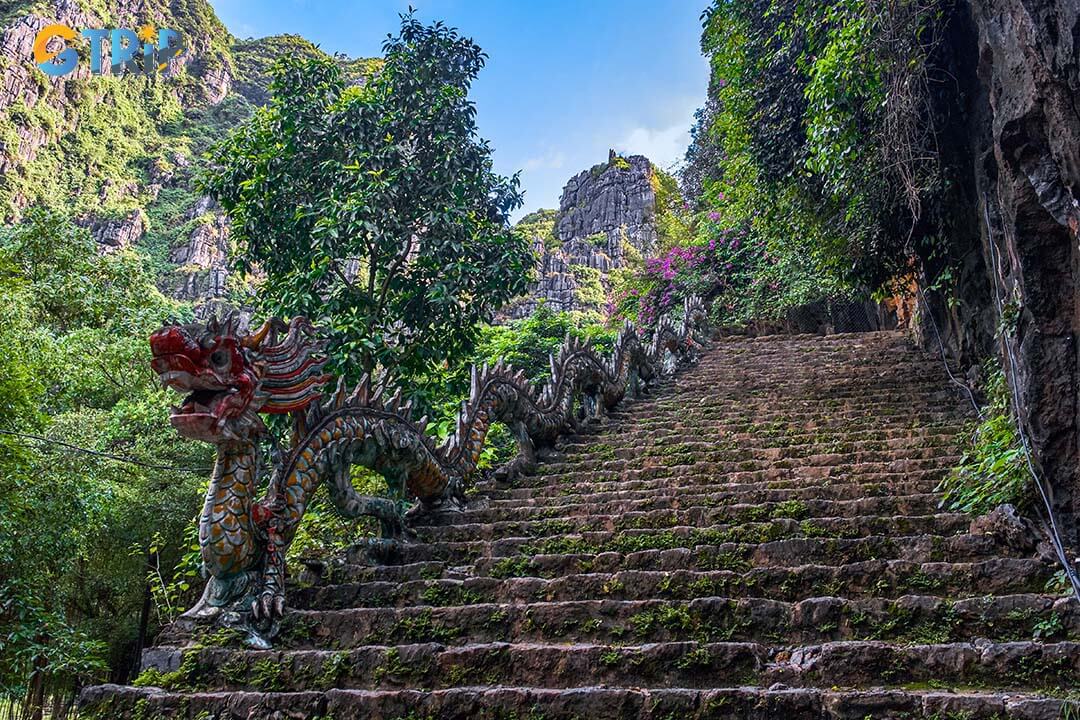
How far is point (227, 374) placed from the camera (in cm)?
414

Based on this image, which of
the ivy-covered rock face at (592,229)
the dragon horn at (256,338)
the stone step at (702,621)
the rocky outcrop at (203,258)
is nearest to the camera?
the stone step at (702,621)

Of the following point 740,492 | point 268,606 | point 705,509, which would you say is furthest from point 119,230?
point 705,509

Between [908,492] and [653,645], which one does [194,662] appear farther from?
[908,492]

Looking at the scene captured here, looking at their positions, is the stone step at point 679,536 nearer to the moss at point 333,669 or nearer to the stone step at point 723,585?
the stone step at point 723,585

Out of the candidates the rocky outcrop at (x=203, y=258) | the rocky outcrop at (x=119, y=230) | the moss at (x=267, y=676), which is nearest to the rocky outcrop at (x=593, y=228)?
the rocky outcrop at (x=203, y=258)

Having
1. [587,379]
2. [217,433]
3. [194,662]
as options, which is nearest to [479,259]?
[587,379]

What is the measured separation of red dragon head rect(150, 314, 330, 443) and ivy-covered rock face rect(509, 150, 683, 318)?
103ft

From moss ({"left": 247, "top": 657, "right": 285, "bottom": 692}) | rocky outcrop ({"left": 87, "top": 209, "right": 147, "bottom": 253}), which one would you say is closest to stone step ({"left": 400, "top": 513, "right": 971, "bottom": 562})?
moss ({"left": 247, "top": 657, "right": 285, "bottom": 692})

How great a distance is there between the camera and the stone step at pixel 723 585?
364cm

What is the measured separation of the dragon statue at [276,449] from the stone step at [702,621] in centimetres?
41

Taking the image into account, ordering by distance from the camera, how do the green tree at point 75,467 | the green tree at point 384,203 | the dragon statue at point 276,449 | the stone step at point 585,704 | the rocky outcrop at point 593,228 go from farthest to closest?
the rocky outcrop at point 593,228, the green tree at point 384,203, the green tree at point 75,467, the dragon statue at point 276,449, the stone step at point 585,704

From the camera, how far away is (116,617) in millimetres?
10758

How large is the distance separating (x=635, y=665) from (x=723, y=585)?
89 centimetres

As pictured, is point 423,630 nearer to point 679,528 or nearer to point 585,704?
point 585,704
